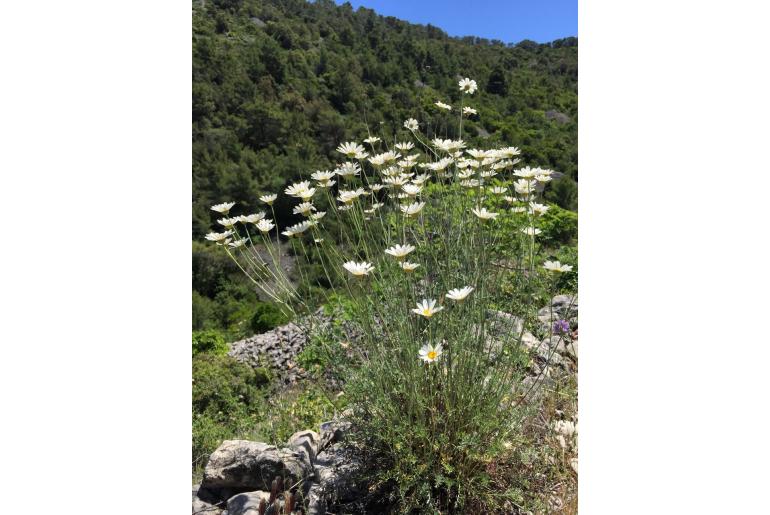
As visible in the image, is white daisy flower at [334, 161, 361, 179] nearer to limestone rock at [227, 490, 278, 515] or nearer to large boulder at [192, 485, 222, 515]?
limestone rock at [227, 490, 278, 515]

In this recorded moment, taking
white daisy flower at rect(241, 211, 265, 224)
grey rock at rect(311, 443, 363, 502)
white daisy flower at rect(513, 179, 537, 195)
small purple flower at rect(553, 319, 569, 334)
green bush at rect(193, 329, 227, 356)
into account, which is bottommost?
green bush at rect(193, 329, 227, 356)

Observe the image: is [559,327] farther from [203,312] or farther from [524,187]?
[203,312]

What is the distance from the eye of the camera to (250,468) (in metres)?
1.61

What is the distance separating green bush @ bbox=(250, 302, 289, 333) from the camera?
568 cm

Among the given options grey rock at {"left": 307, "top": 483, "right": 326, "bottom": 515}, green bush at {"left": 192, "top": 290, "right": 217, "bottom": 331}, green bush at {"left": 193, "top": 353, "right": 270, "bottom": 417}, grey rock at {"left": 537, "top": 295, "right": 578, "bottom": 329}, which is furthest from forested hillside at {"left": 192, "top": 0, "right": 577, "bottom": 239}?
grey rock at {"left": 307, "top": 483, "right": 326, "bottom": 515}

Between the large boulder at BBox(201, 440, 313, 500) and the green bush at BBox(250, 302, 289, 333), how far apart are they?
3.79 metres

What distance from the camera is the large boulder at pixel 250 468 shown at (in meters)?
1.57

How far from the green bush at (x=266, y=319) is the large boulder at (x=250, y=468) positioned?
379 cm

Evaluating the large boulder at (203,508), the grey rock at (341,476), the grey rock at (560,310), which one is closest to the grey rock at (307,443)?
the grey rock at (341,476)
